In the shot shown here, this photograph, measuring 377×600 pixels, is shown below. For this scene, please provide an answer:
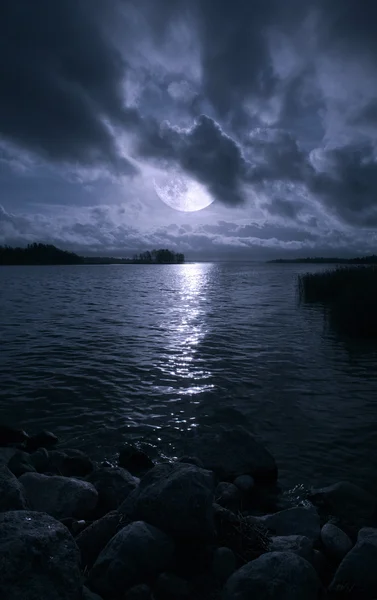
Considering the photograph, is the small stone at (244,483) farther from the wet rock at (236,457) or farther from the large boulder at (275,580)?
the large boulder at (275,580)

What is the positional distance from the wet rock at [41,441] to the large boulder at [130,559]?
17.0 feet

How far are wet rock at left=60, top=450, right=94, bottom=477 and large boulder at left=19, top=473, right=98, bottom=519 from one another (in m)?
1.11

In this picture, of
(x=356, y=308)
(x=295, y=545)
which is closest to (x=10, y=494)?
(x=295, y=545)

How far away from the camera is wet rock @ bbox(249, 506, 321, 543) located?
5.86m

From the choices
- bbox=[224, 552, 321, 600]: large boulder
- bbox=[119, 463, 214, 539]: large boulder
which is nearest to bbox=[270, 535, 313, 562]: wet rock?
bbox=[224, 552, 321, 600]: large boulder

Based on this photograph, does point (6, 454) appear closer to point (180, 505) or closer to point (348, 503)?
point (180, 505)

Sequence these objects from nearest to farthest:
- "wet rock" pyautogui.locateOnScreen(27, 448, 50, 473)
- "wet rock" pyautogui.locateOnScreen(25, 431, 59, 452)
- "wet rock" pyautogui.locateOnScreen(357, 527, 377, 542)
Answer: "wet rock" pyautogui.locateOnScreen(357, 527, 377, 542), "wet rock" pyautogui.locateOnScreen(27, 448, 50, 473), "wet rock" pyautogui.locateOnScreen(25, 431, 59, 452)

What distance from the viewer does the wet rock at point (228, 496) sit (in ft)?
22.4

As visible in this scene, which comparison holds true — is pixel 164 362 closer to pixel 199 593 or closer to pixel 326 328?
pixel 199 593

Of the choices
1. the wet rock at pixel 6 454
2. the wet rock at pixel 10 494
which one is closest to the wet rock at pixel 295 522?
the wet rock at pixel 10 494

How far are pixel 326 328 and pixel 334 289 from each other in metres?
14.3

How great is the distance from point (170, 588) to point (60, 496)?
282 centimetres

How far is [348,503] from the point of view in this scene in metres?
6.91

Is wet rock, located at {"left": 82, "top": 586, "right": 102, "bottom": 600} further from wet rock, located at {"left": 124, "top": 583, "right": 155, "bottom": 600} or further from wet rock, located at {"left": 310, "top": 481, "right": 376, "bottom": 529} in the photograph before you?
wet rock, located at {"left": 310, "top": 481, "right": 376, "bottom": 529}
